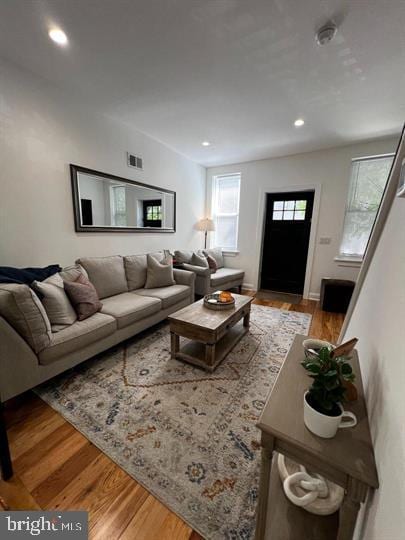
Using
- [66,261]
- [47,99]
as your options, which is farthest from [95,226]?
[47,99]

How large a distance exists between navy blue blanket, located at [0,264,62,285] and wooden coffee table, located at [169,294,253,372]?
1280 millimetres

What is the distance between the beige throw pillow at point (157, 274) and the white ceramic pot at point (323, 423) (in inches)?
102

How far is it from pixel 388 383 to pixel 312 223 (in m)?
3.92

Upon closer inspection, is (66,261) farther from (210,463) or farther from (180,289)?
(210,463)

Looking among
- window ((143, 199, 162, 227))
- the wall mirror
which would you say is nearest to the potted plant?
the wall mirror

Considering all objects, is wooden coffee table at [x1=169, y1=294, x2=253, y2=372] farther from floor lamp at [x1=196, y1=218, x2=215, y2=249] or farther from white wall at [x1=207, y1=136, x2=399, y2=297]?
floor lamp at [x1=196, y1=218, x2=215, y2=249]

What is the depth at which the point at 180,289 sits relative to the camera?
3.08m

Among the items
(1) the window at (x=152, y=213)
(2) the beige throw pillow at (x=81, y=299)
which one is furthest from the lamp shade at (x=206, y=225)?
(2) the beige throw pillow at (x=81, y=299)

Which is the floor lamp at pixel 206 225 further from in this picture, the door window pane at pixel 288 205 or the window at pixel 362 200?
the window at pixel 362 200

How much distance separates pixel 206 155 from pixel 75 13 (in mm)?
2962

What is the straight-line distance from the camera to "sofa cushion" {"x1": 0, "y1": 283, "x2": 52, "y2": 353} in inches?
56.8

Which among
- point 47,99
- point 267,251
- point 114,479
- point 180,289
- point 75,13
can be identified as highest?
point 75,13

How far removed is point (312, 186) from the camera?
403 centimetres

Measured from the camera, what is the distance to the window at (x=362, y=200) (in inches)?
140
